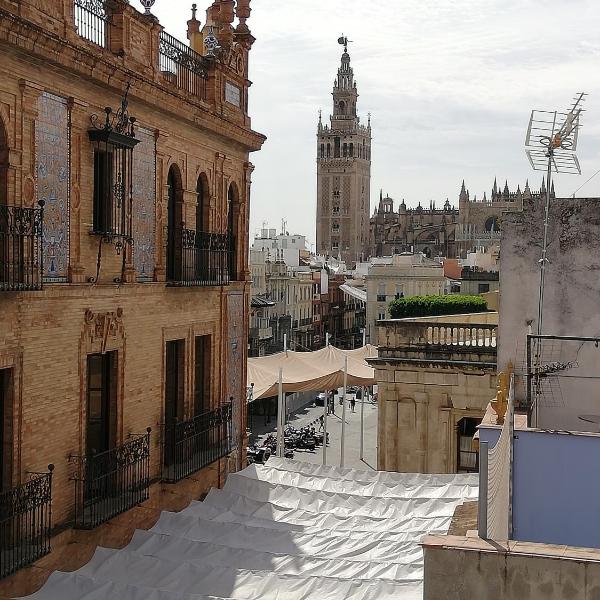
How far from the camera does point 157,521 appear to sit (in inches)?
526

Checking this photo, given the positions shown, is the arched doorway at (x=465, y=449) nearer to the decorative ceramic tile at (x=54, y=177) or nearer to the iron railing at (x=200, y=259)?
the iron railing at (x=200, y=259)

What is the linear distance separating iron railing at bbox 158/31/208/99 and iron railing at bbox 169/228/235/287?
2.33m

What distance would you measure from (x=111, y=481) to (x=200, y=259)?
4.07 metres

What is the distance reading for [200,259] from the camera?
1459 cm

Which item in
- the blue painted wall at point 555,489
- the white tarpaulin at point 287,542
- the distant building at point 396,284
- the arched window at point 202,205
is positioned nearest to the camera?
the blue painted wall at point 555,489

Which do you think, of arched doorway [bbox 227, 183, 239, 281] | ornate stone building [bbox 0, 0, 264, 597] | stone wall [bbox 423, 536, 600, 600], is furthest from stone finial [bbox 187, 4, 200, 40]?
stone wall [bbox 423, 536, 600, 600]

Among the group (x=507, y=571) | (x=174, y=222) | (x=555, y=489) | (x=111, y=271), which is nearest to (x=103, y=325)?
(x=111, y=271)

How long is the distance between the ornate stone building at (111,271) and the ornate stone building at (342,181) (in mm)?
140491

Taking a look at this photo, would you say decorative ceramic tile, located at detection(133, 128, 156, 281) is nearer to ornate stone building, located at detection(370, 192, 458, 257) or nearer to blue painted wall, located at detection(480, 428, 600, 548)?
blue painted wall, located at detection(480, 428, 600, 548)

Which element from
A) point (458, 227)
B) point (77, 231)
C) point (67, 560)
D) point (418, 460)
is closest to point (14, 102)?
point (77, 231)

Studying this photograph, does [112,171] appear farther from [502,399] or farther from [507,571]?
[507,571]

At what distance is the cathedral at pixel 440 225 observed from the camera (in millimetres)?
151000

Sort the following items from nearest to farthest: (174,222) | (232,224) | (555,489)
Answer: (555,489) < (174,222) < (232,224)

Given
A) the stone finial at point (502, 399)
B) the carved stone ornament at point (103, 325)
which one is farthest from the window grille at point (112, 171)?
the stone finial at point (502, 399)
